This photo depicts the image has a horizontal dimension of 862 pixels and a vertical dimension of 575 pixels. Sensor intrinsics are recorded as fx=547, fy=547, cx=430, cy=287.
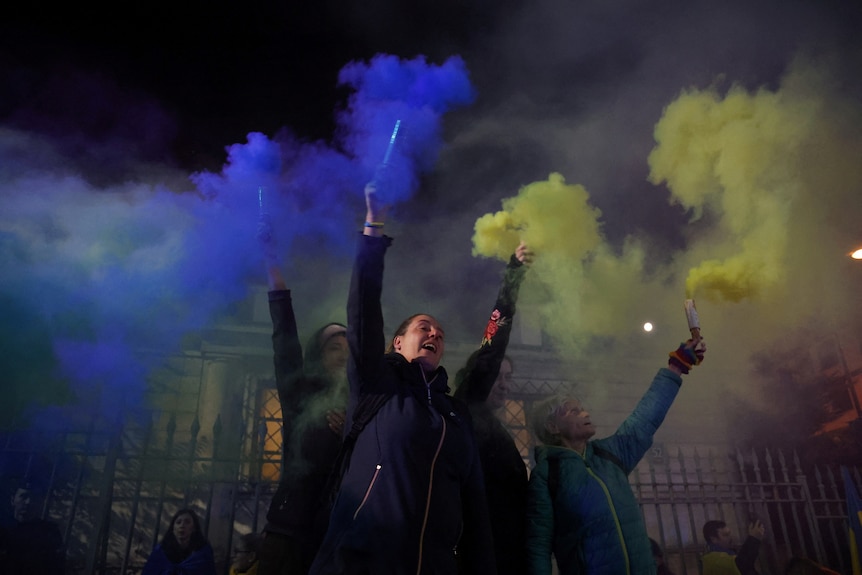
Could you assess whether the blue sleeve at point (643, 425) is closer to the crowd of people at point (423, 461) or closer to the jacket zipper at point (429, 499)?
the crowd of people at point (423, 461)

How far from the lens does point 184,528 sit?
16.5 ft

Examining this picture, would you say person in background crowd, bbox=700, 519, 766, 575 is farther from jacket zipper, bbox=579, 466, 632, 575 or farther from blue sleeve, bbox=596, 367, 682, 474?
jacket zipper, bbox=579, 466, 632, 575

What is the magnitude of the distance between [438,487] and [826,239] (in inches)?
260

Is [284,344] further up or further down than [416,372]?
further up

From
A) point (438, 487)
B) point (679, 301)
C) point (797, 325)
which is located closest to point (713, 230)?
point (679, 301)

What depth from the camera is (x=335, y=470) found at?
218cm

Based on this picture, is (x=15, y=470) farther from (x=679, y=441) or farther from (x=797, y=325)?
(x=797, y=325)

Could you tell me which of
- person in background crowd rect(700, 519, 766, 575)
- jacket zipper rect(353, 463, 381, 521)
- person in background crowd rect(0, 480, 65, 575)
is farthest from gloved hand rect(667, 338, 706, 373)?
person in background crowd rect(0, 480, 65, 575)

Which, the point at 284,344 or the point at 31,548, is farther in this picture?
the point at 31,548

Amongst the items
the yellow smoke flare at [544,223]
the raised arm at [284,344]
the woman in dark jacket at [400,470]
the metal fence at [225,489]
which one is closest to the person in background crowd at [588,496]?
the woman in dark jacket at [400,470]

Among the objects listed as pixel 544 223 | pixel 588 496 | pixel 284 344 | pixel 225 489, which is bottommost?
pixel 588 496

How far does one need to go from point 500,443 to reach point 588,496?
1.69 ft

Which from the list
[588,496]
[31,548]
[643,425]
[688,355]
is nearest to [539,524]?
[588,496]

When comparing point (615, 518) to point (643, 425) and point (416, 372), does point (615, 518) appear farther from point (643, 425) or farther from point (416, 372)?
point (416, 372)
